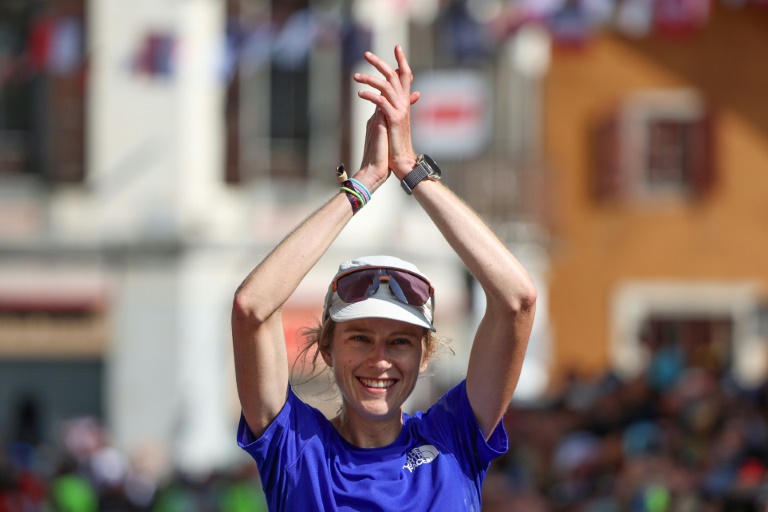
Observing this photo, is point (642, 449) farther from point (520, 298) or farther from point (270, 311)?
point (270, 311)

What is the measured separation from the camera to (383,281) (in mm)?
4055

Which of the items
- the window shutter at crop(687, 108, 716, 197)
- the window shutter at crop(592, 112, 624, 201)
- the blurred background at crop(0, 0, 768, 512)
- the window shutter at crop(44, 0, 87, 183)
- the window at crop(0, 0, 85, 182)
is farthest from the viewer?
the window shutter at crop(687, 108, 716, 197)

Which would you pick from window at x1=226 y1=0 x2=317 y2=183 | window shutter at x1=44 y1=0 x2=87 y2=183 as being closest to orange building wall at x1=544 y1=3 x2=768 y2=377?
window at x1=226 y1=0 x2=317 y2=183

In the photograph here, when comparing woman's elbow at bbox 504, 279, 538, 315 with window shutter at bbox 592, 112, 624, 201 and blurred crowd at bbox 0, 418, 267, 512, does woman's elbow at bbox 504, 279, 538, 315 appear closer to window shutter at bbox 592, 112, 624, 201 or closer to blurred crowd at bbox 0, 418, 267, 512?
blurred crowd at bbox 0, 418, 267, 512

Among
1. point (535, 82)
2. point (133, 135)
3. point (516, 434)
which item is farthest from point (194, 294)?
point (516, 434)

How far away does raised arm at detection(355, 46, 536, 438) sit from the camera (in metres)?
3.99

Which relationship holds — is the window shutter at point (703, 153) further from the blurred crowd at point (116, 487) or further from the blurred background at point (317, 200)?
the blurred crowd at point (116, 487)

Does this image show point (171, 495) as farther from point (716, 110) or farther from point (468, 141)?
point (716, 110)

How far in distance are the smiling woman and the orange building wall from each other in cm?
1904

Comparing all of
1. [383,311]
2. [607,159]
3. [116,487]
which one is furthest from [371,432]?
[607,159]

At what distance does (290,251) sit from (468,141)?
1345cm

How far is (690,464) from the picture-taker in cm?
957

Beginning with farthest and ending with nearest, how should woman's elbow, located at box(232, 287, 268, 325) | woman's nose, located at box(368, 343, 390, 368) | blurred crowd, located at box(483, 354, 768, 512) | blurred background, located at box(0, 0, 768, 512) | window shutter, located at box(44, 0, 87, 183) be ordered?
1. window shutter, located at box(44, 0, 87, 183)
2. blurred background, located at box(0, 0, 768, 512)
3. blurred crowd, located at box(483, 354, 768, 512)
4. woman's nose, located at box(368, 343, 390, 368)
5. woman's elbow, located at box(232, 287, 268, 325)

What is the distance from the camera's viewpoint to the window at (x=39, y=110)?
19.5 metres
